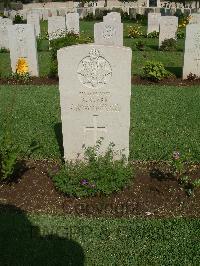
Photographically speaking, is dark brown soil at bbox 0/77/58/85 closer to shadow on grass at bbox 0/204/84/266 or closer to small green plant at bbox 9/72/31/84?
small green plant at bbox 9/72/31/84

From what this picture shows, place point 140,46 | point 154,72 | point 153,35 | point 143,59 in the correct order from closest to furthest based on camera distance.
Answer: point 154,72 → point 143,59 → point 140,46 → point 153,35

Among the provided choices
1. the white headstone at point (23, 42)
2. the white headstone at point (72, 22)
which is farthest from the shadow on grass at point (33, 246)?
the white headstone at point (72, 22)

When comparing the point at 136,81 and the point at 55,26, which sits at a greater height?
the point at 55,26

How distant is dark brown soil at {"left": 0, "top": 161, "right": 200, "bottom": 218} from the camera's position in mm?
A: 4613

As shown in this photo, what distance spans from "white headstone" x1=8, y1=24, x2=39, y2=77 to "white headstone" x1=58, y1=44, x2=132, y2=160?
22.1 feet

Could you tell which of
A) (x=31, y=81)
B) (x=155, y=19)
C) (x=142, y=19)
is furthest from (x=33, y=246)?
(x=142, y=19)

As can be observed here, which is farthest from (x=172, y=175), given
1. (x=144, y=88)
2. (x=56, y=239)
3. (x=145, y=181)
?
(x=144, y=88)

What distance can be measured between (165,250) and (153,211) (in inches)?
29.5

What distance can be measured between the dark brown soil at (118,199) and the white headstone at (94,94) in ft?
1.94

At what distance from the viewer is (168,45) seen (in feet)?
54.5

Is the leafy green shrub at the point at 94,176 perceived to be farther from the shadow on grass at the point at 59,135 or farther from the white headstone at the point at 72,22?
the white headstone at the point at 72,22

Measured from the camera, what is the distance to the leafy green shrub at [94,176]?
4805mm

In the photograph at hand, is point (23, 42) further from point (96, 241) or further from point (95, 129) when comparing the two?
point (96, 241)

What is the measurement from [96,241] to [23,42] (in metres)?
8.45
